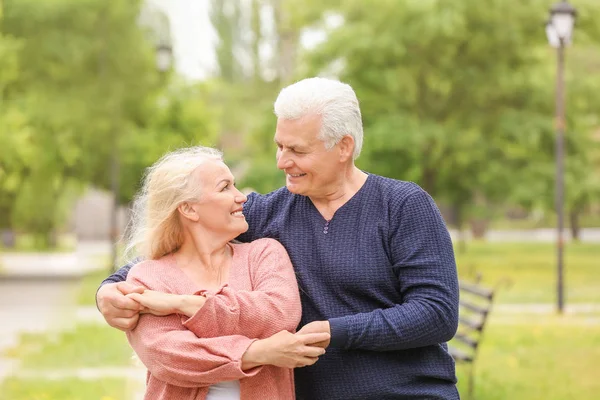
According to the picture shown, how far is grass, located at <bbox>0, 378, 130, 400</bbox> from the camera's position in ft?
28.2

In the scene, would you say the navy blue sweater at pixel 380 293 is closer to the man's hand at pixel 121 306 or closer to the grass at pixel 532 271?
the man's hand at pixel 121 306

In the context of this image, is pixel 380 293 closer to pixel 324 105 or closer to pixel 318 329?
pixel 318 329

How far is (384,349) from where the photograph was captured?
315 cm

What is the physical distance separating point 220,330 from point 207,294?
0.12 metres

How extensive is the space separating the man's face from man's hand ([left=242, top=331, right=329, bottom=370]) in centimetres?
54

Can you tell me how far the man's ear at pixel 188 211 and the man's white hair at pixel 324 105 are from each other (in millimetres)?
409

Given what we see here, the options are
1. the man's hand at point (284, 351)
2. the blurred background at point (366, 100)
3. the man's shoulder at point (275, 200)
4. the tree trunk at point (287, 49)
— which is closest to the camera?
the man's hand at point (284, 351)

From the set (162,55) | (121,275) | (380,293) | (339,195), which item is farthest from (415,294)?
(162,55)

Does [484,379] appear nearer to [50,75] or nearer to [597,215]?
[50,75]

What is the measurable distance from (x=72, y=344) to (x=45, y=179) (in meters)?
17.0

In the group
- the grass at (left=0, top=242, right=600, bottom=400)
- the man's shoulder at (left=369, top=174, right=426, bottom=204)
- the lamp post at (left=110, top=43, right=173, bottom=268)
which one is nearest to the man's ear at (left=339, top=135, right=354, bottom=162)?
the man's shoulder at (left=369, top=174, right=426, bottom=204)

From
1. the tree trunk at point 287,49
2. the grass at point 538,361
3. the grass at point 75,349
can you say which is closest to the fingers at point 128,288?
the grass at point 538,361

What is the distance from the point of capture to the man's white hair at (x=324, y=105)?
3.22 metres

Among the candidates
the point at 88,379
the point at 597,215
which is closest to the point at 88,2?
the point at 88,379
